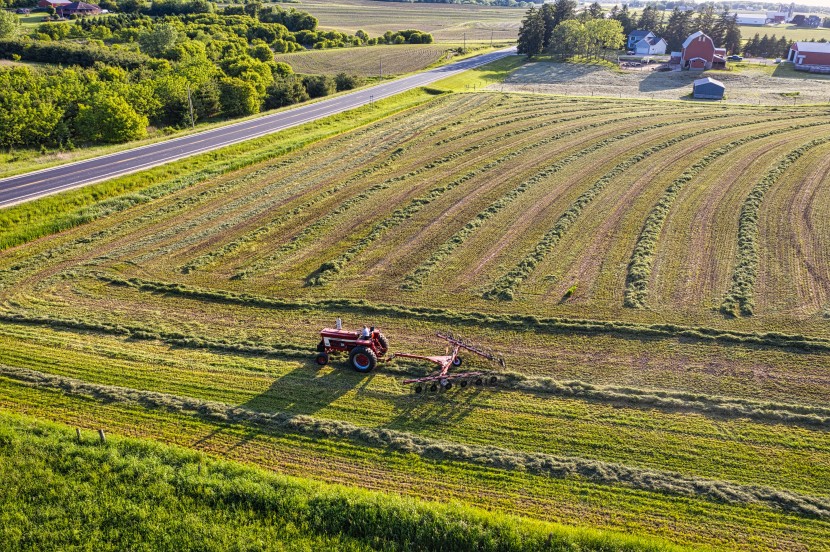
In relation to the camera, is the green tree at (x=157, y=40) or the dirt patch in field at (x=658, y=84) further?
the green tree at (x=157, y=40)

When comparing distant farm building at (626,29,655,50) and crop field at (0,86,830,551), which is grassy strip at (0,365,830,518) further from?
distant farm building at (626,29,655,50)

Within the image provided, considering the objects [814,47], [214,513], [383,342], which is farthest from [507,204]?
[814,47]

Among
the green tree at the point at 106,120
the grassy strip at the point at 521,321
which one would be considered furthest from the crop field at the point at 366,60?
the grassy strip at the point at 521,321

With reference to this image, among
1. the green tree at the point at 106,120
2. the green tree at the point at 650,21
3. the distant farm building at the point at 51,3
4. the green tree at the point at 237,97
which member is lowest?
the green tree at the point at 106,120

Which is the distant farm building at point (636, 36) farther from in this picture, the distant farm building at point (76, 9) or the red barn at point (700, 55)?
the distant farm building at point (76, 9)

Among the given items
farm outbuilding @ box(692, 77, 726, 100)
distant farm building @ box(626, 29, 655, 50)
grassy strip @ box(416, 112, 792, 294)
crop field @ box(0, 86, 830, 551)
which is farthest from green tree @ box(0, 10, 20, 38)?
distant farm building @ box(626, 29, 655, 50)
